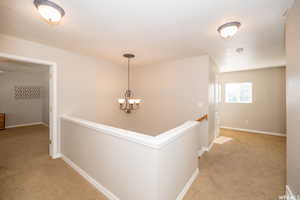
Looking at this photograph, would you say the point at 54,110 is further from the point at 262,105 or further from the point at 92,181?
the point at 262,105

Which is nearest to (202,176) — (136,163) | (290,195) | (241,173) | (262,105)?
(241,173)

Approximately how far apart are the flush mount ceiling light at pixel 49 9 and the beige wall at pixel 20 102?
20.7 feet

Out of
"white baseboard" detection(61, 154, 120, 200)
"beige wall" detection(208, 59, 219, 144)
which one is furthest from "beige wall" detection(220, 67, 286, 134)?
"white baseboard" detection(61, 154, 120, 200)

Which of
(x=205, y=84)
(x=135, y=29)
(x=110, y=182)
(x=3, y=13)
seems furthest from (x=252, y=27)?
(x=3, y=13)

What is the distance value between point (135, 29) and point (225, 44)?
6.21 ft

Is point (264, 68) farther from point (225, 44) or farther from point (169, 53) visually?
point (169, 53)

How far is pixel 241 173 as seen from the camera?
2314 mm

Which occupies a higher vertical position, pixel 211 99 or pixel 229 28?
pixel 229 28

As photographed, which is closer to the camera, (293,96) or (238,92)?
(293,96)

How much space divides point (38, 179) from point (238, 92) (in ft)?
22.6

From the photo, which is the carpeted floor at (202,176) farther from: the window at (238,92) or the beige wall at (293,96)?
the window at (238,92)

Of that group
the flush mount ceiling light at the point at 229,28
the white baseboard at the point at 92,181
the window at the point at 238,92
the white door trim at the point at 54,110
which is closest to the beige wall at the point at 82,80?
the white door trim at the point at 54,110

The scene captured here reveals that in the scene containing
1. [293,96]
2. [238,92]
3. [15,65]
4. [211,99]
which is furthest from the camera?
[238,92]

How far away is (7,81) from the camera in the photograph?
5.46 metres
